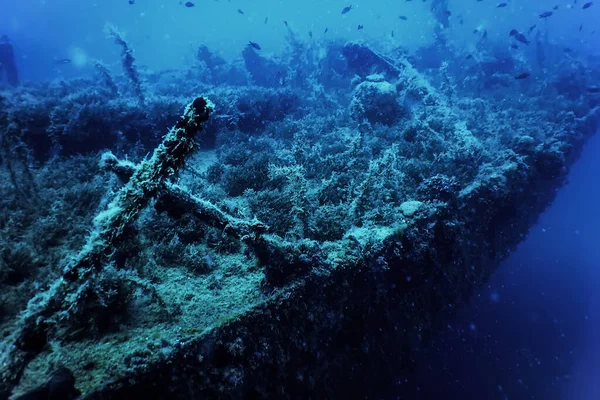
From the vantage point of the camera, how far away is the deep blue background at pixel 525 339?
791 cm

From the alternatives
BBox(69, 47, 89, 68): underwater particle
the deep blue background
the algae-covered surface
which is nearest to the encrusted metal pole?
the algae-covered surface

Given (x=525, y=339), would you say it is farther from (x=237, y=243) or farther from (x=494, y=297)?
(x=237, y=243)

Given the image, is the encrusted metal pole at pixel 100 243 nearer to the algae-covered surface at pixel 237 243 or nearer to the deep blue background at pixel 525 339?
the algae-covered surface at pixel 237 243

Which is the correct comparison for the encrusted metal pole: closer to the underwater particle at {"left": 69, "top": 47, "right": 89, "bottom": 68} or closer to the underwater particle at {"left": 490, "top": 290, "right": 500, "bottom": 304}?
the underwater particle at {"left": 490, "top": 290, "right": 500, "bottom": 304}

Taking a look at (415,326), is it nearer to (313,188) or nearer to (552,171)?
(313,188)

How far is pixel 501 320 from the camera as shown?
405 inches

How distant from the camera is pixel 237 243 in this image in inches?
196

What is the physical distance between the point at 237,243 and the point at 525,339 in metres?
10.9

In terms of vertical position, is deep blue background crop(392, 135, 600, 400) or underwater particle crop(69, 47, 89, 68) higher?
underwater particle crop(69, 47, 89, 68)

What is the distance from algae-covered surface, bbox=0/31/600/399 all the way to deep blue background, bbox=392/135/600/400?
200 centimetres

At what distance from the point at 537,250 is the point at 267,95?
15842mm

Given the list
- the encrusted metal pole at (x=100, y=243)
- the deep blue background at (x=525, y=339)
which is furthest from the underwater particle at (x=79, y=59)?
the deep blue background at (x=525, y=339)

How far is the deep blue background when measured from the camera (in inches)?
311

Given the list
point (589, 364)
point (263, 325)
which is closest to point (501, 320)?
point (589, 364)
